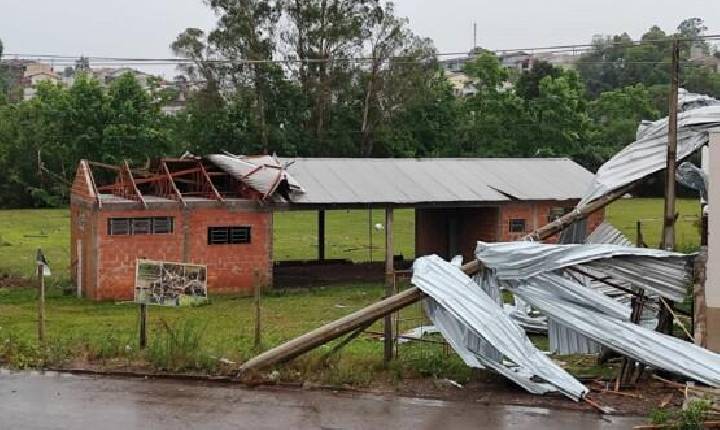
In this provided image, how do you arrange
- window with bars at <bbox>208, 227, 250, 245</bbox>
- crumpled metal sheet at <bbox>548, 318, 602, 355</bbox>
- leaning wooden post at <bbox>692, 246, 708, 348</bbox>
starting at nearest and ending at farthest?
leaning wooden post at <bbox>692, 246, 708, 348</bbox> → crumpled metal sheet at <bbox>548, 318, 602, 355</bbox> → window with bars at <bbox>208, 227, 250, 245</bbox>

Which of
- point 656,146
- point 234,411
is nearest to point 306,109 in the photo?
point 656,146

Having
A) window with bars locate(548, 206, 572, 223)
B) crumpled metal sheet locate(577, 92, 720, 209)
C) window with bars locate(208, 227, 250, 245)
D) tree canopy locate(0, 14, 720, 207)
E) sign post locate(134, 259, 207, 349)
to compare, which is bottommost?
sign post locate(134, 259, 207, 349)

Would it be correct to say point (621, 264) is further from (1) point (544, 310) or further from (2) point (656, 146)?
(2) point (656, 146)

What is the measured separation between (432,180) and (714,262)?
49.5 ft

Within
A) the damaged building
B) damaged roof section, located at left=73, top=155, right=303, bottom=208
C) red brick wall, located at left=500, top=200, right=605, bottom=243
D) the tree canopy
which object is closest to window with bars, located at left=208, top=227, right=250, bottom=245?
the damaged building

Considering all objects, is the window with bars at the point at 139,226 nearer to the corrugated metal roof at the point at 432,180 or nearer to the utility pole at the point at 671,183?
the corrugated metal roof at the point at 432,180

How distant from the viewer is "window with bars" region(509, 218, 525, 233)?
1079 inches

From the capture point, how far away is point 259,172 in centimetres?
2495

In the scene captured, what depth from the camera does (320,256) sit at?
30.2 meters

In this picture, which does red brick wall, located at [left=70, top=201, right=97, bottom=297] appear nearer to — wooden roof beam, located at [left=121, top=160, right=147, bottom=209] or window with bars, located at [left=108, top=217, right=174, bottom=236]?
window with bars, located at [left=108, top=217, right=174, bottom=236]

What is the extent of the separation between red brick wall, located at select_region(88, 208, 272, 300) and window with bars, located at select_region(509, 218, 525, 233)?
720 centimetres

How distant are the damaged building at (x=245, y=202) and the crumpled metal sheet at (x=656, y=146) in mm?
10271

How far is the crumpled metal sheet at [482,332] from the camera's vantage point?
1202 cm

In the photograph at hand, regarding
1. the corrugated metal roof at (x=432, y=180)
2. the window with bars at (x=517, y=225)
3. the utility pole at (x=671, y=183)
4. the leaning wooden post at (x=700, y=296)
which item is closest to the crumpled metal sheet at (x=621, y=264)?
the leaning wooden post at (x=700, y=296)
